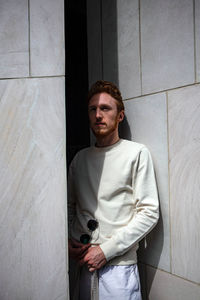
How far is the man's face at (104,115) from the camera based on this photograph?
1.44 m

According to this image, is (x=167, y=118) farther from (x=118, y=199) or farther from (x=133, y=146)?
(x=118, y=199)

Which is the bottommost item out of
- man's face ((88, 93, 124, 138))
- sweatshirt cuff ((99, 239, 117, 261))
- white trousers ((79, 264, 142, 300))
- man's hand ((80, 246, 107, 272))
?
white trousers ((79, 264, 142, 300))

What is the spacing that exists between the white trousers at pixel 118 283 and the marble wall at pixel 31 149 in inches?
9.4

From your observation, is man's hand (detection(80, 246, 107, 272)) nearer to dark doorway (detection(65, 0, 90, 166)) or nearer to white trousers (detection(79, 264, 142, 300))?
white trousers (detection(79, 264, 142, 300))

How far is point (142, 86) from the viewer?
5.07 feet

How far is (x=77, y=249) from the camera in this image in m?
1.37

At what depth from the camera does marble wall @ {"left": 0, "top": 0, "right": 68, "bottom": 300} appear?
1.19 metres

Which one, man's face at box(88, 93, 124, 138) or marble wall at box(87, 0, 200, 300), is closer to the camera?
marble wall at box(87, 0, 200, 300)

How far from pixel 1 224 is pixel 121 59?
115cm

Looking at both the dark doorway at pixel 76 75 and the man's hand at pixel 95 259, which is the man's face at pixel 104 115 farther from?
the dark doorway at pixel 76 75

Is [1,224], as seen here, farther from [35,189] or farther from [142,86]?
[142,86]

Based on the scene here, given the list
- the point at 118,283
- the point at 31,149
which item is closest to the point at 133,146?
the point at 31,149

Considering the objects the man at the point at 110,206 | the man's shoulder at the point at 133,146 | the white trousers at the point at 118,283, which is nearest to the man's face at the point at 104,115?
the man at the point at 110,206

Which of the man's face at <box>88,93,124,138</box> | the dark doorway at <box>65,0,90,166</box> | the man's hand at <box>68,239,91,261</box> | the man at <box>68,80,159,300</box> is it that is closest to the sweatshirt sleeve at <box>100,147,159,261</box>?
the man at <box>68,80,159,300</box>
